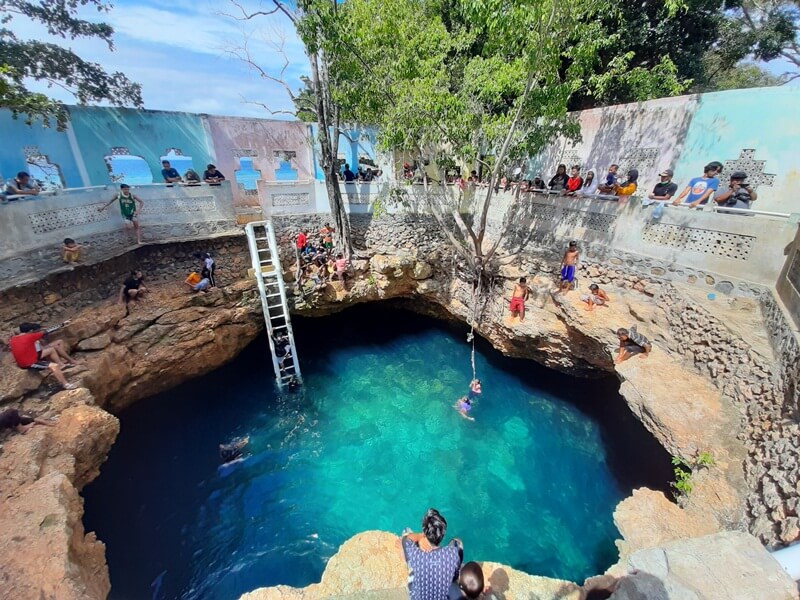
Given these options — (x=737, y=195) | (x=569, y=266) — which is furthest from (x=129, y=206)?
→ (x=737, y=195)

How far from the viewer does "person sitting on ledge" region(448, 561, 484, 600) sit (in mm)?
3627

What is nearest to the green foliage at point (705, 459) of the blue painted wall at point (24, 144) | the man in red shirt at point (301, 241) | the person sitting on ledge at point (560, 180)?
the person sitting on ledge at point (560, 180)

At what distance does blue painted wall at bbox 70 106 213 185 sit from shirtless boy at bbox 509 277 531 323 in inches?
533

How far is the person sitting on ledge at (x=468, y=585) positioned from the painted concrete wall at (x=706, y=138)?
11.1m

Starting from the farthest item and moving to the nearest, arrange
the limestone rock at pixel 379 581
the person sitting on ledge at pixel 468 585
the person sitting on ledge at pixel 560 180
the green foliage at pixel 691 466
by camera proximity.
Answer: the person sitting on ledge at pixel 560 180, the green foliage at pixel 691 466, the limestone rock at pixel 379 581, the person sitting on ledge at pixel 468 585

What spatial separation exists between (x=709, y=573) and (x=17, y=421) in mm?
9367

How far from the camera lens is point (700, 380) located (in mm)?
7145

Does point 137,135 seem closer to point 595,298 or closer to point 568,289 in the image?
point 568,289

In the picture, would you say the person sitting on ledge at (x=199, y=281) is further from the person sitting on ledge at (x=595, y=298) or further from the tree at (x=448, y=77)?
the person sitting on ledge at (x=595, y=298)

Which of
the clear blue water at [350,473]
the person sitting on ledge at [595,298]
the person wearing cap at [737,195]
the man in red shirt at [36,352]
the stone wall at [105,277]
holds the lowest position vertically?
the clear blue water at [350,473]

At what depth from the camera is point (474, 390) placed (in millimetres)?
11078

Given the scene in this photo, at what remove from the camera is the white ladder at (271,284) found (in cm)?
1059

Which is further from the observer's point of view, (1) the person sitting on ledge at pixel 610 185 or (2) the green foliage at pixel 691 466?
(1) the person sitting on ledge at pixel 610 185

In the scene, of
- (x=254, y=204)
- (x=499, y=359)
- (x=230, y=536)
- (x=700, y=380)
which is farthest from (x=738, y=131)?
(x=230, y=536)
